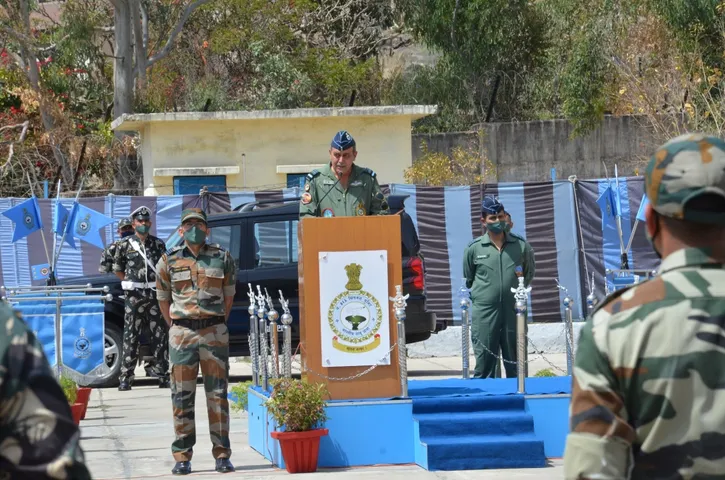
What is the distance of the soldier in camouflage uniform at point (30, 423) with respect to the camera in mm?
2465

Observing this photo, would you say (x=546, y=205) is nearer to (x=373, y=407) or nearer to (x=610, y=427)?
(x=373, y=407)

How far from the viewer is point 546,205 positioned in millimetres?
18031

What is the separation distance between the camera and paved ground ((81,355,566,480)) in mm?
8688

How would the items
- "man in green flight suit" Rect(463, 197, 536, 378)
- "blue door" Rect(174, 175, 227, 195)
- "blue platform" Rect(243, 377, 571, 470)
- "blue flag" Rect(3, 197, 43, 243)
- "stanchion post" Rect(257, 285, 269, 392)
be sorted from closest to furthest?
"blue platform" Rect(243, 377, 571, 470) < "stanchion post" Rect(257, 285, 269, 392) < "man in green flight suit" Rect(463, 197, 536, 378) < "blue flag" Rect(3, 197, 43, 243) < "blue door" Rect(174, 175, 227, 195)

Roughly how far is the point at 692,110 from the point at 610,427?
69.9 feet

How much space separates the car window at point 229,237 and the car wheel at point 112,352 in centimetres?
155

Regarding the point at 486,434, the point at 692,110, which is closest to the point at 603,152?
the point at 692,110

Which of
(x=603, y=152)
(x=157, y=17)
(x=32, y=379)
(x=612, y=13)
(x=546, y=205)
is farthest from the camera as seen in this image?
(x=157, y=17)

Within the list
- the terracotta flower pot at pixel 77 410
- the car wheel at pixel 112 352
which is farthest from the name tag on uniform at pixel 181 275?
the car wheel at pixel 112 352

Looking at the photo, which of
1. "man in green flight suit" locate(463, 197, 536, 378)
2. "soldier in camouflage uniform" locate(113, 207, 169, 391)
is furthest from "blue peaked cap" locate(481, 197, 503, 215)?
"soldier in camouflage uniform" locate(113, 207, 169, 391)

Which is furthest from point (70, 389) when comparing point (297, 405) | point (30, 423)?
point (30, 423)

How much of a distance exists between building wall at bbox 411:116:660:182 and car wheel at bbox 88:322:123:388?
38.5ft

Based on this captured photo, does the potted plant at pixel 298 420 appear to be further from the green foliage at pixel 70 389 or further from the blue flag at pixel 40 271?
the blue flag at pixel 40 271

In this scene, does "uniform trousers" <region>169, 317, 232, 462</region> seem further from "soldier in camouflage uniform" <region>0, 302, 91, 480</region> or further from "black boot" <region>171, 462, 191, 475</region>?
"soldier in camouflage uniform" <region>0, 302, 91, 480</region>
